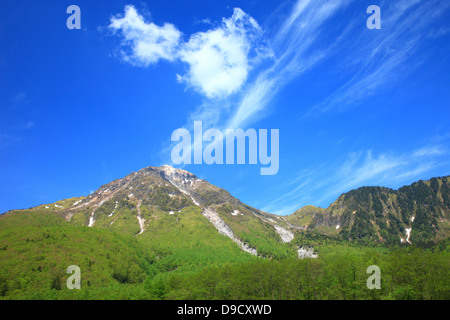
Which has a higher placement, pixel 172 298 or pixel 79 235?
pixel 79 235

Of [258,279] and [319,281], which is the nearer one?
[319,281]

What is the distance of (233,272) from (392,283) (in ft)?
169

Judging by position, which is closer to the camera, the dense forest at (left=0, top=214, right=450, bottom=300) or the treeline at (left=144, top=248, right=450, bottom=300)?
the treeline at (left=144, top=248, right=450, bottom=300)

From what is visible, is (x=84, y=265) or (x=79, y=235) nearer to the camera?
(x=84, y=265)

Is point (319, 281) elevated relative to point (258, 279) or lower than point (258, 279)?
elevated

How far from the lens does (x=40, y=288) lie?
12694 cm

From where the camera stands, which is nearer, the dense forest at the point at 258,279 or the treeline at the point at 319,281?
the treeline at the point at 319,281
